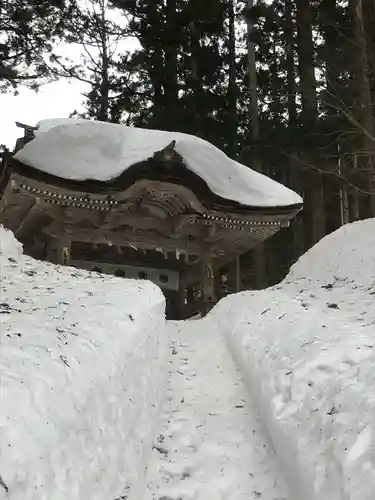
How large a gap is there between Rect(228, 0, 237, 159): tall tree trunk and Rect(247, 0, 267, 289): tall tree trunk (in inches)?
30.1

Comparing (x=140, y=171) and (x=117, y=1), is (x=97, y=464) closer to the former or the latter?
(x=140, y=171)

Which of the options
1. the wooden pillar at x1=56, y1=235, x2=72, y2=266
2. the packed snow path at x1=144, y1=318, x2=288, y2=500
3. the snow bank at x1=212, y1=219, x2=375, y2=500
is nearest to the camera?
the snow bank at x1=212, y1=219, x2=375, y2=500

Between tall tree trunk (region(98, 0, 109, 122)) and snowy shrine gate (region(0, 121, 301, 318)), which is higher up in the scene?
tall tree trunk (region(98, 0, 109, 122))

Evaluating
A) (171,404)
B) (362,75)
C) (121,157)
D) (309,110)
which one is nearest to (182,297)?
(121,157)

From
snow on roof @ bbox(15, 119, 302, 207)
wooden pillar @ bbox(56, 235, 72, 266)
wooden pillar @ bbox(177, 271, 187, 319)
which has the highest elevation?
snow on roof @ bbox(15, 119, 302, 207)

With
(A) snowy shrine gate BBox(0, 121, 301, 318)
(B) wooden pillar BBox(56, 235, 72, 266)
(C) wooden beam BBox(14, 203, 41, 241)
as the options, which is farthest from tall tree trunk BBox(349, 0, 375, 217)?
(C) wooden beam BBox(14, 203, 41, 241)

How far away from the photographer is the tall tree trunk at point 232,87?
22.2 m

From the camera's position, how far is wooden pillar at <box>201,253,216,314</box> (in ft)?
43.9

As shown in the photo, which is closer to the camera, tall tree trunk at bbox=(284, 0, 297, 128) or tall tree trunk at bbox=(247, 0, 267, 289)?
tall tree trunk at bbox=(247, 0, 267, 289)

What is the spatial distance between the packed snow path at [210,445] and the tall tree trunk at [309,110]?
518 inches

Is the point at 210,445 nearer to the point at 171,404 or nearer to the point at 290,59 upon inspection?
the point at 171,404

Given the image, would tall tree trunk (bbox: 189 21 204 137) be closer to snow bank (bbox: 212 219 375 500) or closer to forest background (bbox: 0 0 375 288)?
forest background (bbox: 0 0 375 288)

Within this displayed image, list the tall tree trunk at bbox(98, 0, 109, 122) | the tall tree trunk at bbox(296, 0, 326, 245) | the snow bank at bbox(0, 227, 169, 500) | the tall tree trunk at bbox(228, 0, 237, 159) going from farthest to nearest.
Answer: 1. the tall tree trunk at bbox(98, 0, 109, 122)
2. the tall tree trunk at bbox(228, 0, 237, 159)
3. the tall tree trunk at bbox(296, 0, 326, 245)
4. the snow bank at bbox(0, 227, 169, 500)

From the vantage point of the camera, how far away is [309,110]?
19.4m
